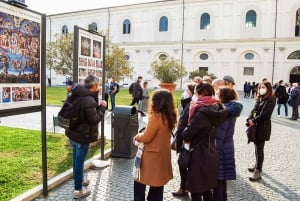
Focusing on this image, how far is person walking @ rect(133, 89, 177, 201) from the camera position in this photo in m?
3.50

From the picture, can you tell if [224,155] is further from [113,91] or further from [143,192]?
[113,91]

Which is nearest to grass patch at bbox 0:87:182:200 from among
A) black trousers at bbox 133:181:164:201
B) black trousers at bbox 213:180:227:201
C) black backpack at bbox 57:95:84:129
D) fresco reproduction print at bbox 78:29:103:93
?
black backpack at bbox 57:95:84:129

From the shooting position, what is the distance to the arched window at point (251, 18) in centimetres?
4062

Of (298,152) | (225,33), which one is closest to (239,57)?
(225,33)

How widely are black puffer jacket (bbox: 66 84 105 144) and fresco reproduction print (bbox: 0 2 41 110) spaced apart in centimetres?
70

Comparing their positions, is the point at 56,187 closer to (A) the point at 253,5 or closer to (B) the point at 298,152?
(B) the point at 298,152

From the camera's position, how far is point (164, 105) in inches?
137

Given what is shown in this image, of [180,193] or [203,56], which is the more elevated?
[203,56]

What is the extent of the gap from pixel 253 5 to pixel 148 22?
15.5 metres

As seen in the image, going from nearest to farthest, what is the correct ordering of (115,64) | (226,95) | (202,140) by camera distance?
(202,140)
(226,95)
(115,64)

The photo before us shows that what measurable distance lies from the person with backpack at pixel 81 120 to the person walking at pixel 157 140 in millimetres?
1099

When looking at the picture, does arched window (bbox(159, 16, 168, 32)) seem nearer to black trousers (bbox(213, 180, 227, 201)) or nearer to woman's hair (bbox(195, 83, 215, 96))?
black trousers (bbox(213, 180, 227, 201))

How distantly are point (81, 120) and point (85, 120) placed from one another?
62 mm

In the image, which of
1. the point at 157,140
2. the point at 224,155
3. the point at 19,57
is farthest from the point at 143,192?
the point at 19,57
